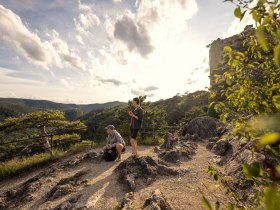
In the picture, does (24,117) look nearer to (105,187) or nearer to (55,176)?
(55,176)

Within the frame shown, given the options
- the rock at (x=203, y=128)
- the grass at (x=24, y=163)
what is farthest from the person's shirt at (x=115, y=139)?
the rock at (x=203, y=128)

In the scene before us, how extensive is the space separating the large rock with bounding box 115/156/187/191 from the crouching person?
1.59 m

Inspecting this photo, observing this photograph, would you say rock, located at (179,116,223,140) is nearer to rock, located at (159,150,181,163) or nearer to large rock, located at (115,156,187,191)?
rock, located at (159,150,181,163)

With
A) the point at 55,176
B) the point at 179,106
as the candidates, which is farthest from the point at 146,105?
the point at 179,106

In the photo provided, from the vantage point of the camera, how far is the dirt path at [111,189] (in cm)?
618

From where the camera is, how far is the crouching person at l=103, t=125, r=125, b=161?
34.0 ft

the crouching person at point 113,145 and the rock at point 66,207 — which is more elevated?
the crouching person at point 113,145

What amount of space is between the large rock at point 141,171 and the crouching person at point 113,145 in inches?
62.8

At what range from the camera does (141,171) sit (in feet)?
26.9

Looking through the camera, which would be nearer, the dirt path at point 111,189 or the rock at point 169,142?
the dirt path at point 111,189

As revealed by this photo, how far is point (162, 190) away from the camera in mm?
6805

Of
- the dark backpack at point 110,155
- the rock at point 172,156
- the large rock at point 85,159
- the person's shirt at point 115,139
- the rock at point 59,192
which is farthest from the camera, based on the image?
the large rock at point 85,159

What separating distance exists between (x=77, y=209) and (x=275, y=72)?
17.8 ft

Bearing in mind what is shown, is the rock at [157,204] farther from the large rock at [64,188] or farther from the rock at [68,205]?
the large rock at [64,188]
